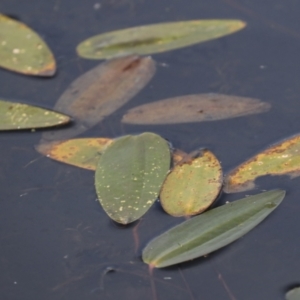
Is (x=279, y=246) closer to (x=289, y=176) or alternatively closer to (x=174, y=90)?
(x=289, y=176)

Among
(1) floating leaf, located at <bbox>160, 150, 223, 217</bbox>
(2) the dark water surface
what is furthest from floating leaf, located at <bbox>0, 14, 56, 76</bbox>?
(1) floating leaf, located at <bbox>160, 150, 223, 217</bbox>

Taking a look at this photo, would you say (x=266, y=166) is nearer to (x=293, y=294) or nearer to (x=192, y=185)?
(x=192, y=185)

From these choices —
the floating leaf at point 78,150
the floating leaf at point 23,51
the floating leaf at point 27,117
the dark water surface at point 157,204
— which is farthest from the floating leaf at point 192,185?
the floating leaf at point 23,51

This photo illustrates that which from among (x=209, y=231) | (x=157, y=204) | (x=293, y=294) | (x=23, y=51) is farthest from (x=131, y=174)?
(x=23, y=51)

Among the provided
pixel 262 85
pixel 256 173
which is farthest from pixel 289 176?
pixel 262 85

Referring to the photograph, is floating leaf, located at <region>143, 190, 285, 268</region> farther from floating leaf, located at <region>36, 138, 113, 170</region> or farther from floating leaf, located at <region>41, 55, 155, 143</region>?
floating leaf, located at <region>41, 55, 155, 143</region>

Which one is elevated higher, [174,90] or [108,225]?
[174,90]
